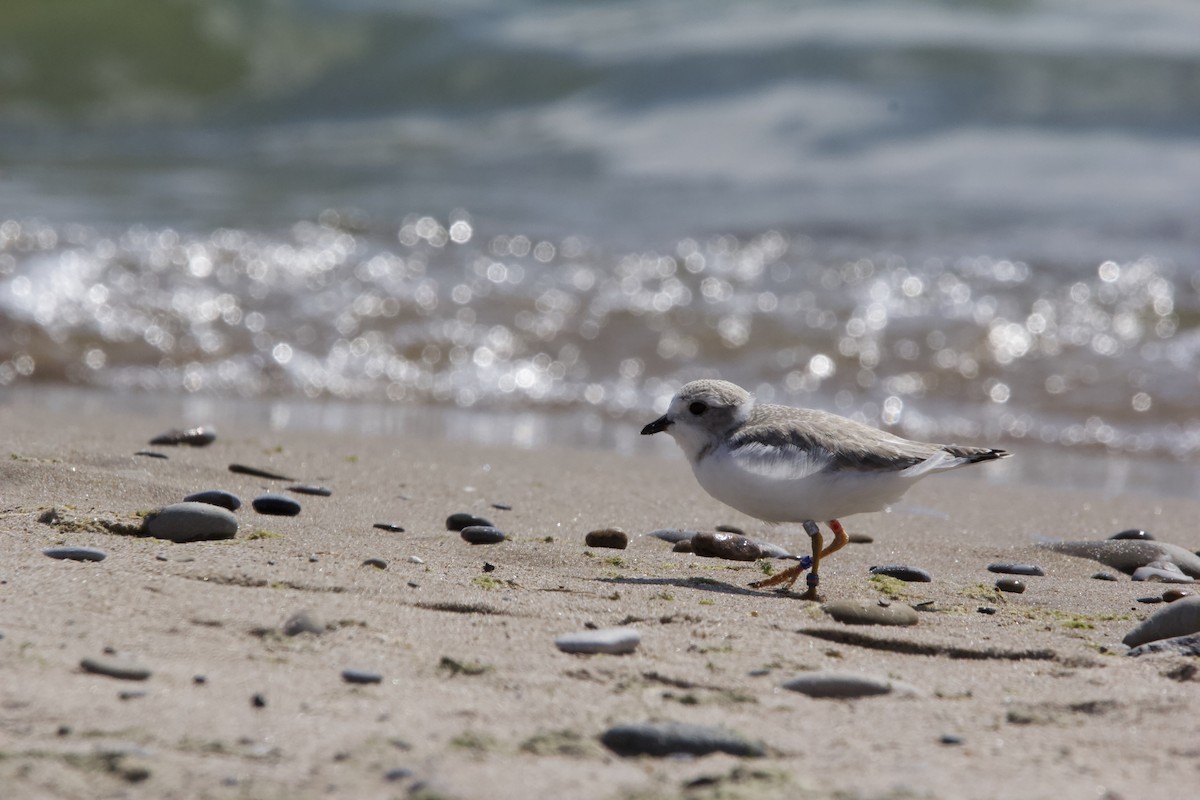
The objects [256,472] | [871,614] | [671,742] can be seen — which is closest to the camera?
[671,742]

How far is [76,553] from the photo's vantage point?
3.41 m

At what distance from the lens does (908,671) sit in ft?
9.99

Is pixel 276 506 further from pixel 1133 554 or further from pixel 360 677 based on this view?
pixel 1133 554

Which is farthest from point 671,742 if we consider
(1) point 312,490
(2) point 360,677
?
(1) point 312,490

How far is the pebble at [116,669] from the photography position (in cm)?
259

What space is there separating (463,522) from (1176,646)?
2.29 m

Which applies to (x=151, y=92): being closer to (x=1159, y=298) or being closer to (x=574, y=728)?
(x=1159, y=298)

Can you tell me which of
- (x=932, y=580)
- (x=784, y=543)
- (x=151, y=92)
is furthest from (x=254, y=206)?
(x=932, y=580)

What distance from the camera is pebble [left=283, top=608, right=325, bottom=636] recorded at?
292cm

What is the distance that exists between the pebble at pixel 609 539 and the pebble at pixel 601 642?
1.37 meters

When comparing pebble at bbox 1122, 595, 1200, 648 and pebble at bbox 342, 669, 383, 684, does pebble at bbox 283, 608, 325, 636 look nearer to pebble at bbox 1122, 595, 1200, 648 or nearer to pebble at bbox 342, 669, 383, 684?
pebble at bbox 342, 669, 383, 684

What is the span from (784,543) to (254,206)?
8.81 metres

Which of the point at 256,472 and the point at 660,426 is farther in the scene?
the point at 256,472

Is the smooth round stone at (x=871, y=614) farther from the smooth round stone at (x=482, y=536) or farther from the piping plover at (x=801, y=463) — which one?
the smooth round stone at (x=482, y=536)
